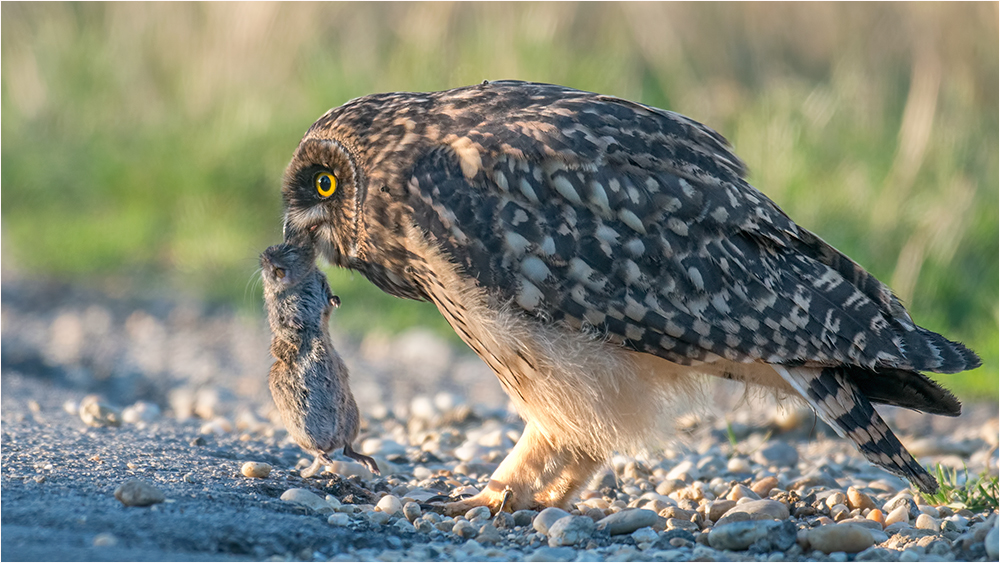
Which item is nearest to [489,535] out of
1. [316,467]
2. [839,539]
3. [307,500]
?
[307,500]

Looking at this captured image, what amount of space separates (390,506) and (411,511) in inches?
3.2

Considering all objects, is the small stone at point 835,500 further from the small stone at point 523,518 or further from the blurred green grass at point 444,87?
the blurred green grass at point 444,87

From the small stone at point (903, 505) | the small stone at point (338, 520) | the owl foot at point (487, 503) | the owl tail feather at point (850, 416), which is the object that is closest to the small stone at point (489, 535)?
the owl foot at point (487, 503)

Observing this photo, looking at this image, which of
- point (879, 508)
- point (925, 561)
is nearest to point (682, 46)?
point (879, 508)

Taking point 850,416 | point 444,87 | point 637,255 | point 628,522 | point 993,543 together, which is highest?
point 444,87

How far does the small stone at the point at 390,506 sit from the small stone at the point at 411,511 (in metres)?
0.03

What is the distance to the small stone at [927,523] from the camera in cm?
340

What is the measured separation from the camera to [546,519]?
332 centimetres

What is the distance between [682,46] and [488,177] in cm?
670

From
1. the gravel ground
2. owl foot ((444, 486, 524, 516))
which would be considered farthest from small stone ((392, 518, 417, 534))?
owl foot ((444, 486, 524, 516))

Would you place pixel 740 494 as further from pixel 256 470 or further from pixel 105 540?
pixel 105 540

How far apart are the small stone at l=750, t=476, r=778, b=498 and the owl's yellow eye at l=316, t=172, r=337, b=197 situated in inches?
74.4

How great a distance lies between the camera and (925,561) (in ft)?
9.70

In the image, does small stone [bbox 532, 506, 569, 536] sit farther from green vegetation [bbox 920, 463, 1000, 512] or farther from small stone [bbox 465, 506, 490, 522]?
green vegetation [bbox 920, 463, 1000, 512]
